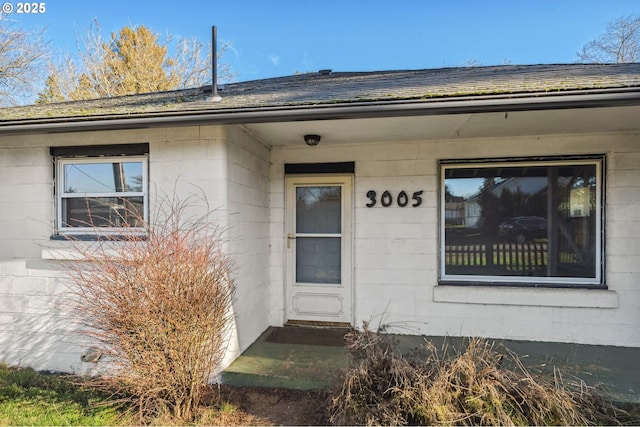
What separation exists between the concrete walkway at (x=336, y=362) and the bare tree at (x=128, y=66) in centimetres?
1342

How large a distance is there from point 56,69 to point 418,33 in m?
13.8

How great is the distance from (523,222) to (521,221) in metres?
0.03

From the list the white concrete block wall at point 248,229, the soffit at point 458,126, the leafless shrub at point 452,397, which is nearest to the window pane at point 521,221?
the soffit at point 458,126

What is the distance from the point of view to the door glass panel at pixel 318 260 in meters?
4.62

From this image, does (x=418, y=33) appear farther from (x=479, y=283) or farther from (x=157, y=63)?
(x=157, y=63)

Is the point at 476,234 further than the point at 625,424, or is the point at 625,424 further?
the point at 476,234

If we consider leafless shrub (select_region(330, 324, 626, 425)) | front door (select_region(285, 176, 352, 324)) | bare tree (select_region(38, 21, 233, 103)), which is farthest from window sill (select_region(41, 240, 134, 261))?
bare tree (select_region(38, 21, 233, 103))

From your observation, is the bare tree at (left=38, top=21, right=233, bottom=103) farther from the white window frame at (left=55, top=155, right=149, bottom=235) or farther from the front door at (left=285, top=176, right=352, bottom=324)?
the front door at (left=285, top=176, right=352, bottom=324)

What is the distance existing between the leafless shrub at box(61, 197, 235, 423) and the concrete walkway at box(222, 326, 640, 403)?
0.66 meters

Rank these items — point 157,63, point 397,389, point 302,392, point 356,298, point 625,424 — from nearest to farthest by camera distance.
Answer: point 397,389, point 625,424, point 302,392, point 356,298, point 157,63

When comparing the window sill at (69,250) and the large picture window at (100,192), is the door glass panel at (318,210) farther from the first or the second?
the window sill at (69,250)

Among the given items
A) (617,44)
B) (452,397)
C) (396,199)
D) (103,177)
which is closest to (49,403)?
(103,177)

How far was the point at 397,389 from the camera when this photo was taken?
89.9 inches

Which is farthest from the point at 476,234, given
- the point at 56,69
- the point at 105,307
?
the point at 56,69
